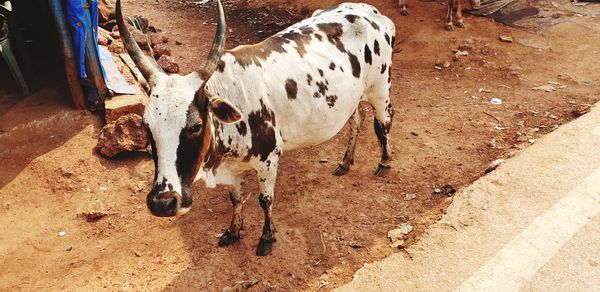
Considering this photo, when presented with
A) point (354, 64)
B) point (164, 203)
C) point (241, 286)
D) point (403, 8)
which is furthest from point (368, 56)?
point (403, 8)

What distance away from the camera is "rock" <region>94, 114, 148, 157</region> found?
569cm

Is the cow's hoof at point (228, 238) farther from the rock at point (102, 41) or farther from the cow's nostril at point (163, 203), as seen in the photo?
the rock at point (102, 41)

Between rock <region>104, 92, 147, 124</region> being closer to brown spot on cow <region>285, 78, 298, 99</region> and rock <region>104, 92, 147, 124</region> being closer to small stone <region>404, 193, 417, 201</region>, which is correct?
brown spot on cow <region>285, 78, 298, 99</region>

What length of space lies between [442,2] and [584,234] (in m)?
7.79

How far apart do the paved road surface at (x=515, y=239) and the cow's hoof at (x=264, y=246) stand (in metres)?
0.94

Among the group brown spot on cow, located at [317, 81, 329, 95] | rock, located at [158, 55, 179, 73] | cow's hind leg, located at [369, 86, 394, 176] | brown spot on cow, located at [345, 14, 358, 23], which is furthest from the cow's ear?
rock, located at [158, 55, 179, 73]

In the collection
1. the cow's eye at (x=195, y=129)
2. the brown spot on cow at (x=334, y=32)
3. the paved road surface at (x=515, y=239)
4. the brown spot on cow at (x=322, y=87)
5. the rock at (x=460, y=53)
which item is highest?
the brown spot on cow at (x=334, y=32)

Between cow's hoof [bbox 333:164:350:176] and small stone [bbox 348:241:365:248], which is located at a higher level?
cow's hoof [bbox 333:164:350:176]

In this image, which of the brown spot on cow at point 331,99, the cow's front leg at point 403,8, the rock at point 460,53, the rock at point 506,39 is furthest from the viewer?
the cow's front leg at point 403,8

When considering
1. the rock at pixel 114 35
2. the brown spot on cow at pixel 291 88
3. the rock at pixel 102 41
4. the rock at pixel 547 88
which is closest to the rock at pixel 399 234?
the brown spot on cow at pixel 291 88

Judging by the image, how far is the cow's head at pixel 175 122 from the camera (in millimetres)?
3037

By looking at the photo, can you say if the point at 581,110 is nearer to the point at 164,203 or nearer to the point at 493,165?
the point at 493,165

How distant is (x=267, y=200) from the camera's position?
14.4 feet

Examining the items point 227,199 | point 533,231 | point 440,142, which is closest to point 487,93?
point 440,142
